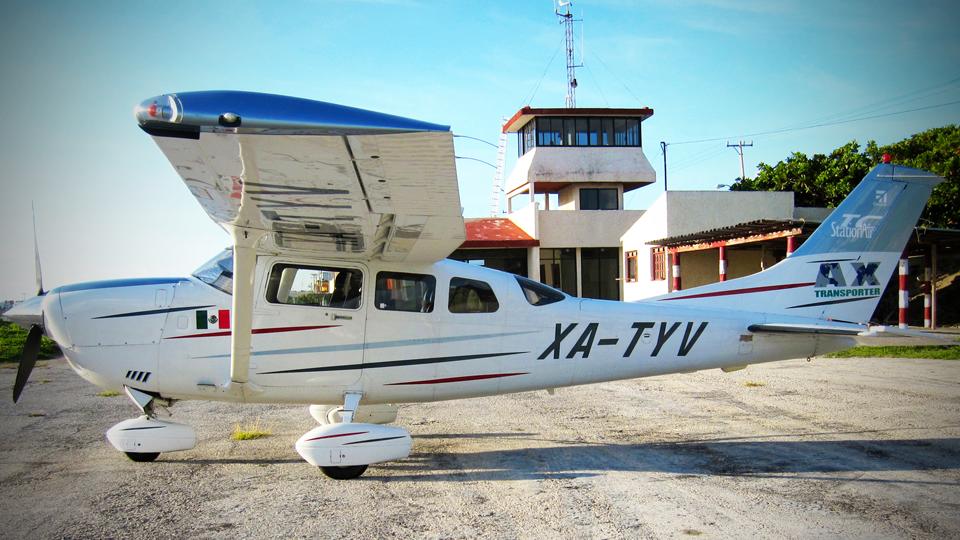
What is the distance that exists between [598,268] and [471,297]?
22.2 metres

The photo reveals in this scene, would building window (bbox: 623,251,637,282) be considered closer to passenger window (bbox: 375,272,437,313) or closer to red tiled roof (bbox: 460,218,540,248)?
red tiled roof (bbox: 460,218,540,248)

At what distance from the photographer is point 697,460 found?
607 centimetres

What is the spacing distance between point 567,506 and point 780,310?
406 cm

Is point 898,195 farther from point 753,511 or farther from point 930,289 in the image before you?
point 930,289

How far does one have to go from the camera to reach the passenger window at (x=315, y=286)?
6.11 m

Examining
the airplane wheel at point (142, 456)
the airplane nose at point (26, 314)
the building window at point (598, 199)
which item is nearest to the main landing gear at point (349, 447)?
the airplane wheel at point (142, 456)

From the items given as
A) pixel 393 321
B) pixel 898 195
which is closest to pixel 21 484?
pixel 393 321

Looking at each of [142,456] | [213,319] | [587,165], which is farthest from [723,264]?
[142,456]

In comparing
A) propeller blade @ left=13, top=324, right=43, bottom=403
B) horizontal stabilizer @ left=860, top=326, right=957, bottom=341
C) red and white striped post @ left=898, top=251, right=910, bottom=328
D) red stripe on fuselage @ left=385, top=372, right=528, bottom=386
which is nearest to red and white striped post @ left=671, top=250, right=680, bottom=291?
red and white striped post @ left=898, top=251, right=910, bottom=328

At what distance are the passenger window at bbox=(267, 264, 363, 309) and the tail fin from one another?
3660mm

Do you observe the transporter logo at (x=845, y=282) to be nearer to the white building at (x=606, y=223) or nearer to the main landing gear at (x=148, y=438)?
the main landing gear at (x=148, y=438)

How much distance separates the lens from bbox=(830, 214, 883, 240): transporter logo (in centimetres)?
750

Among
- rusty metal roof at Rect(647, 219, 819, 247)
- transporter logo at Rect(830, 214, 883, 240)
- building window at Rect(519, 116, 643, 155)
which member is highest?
building window at Rect(519, 116, 643, 155)

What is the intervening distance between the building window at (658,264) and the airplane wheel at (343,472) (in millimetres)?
20576
